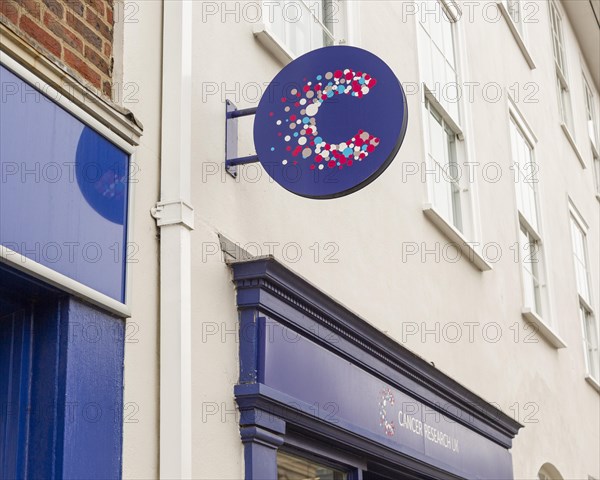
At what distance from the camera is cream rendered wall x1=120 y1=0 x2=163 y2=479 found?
412cm

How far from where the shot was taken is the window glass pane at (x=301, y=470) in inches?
208

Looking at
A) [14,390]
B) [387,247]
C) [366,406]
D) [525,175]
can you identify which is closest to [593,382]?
[525,175]

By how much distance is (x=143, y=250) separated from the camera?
172 inches

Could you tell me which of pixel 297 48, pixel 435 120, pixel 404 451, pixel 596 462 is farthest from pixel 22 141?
pixel 596 462

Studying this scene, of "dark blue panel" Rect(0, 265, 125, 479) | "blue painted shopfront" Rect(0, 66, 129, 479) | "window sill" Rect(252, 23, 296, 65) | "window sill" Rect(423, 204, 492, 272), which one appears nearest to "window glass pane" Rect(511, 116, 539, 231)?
"window sill" Rect(423, 204, 492, 272)

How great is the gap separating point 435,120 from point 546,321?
123 inches

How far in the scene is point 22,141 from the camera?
12.3 feet

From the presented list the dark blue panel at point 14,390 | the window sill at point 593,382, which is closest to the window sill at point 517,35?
the window sill at point 593,382

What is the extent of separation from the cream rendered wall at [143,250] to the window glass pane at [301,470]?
1203 mm

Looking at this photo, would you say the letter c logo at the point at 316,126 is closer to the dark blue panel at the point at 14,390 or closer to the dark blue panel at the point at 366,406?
the dark blue panel at the point at 366,406

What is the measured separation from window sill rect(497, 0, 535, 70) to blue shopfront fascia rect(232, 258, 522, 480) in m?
4.84

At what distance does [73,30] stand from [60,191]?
0.70 meters

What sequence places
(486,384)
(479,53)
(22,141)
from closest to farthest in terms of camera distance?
(22,141), (486,384), (479,53)

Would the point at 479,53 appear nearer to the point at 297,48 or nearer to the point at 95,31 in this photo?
the point at 297,48
